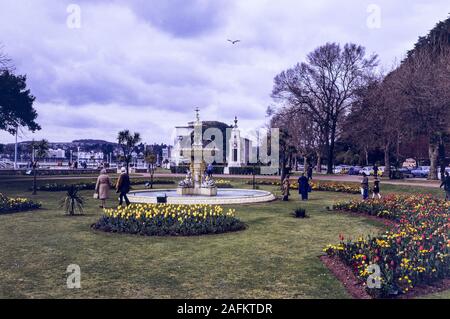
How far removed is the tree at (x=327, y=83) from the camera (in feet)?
147

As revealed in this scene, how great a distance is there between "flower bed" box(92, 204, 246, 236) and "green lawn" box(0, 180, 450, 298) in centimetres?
53

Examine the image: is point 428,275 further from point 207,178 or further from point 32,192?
point 32,192

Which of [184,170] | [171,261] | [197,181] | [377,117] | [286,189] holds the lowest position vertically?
[171,261]

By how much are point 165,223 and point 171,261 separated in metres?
3.41

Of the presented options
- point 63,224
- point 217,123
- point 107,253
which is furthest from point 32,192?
point 217,123

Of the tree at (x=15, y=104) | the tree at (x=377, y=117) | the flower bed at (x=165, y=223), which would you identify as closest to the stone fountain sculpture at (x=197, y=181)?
the flower bed at (x=165, y=223)

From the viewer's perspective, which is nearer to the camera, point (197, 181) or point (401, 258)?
point (401, 258)

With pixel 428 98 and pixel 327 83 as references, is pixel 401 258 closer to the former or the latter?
pixel 428 98

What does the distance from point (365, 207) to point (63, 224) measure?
39.9 feet

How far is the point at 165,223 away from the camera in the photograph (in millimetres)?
12094

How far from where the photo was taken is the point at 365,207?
16641 millimetres

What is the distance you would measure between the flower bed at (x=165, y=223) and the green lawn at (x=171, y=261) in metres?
0.53

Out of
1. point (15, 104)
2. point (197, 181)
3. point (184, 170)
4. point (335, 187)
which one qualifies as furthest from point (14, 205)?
point (184, 170)

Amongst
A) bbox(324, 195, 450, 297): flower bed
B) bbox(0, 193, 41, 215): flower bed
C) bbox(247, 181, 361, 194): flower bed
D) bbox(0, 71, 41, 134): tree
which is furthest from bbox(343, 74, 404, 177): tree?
bbox(0, 71, 41, 134): tree
